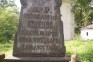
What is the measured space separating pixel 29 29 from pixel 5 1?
45479 millimetres

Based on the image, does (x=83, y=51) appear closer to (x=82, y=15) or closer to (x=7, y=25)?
(x=7, y=25)

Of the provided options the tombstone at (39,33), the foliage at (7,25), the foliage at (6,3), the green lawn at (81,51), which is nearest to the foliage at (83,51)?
the green lawn at (81,51)

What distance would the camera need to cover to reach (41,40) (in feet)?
21.8

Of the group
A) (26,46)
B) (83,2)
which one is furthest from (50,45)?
(83,2)

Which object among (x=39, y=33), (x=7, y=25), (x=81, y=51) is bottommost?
(x=81, y=51)

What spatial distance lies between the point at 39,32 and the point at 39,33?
0.10 feet

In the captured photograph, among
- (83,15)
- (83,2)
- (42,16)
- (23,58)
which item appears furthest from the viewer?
(83,15)

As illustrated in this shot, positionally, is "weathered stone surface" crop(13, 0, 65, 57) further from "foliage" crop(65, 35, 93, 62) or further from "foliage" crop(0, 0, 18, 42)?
"foliage" crop(0, 0, 18, 42)

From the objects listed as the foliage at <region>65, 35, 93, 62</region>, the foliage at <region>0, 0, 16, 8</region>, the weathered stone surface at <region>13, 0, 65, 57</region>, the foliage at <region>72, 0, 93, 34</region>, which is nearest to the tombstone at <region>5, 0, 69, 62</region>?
the weathered stone surface at <region>13, 0, 65, 57</region>

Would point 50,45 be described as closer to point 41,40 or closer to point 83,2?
point 41,40

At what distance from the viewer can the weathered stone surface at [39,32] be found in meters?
6.60

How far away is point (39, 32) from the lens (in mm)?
6672

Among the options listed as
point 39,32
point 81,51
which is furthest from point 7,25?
point 39,32

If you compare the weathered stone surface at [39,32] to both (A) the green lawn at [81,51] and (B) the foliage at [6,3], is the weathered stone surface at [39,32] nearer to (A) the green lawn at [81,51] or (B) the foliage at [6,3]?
(A) the green lawn at [81,51]
